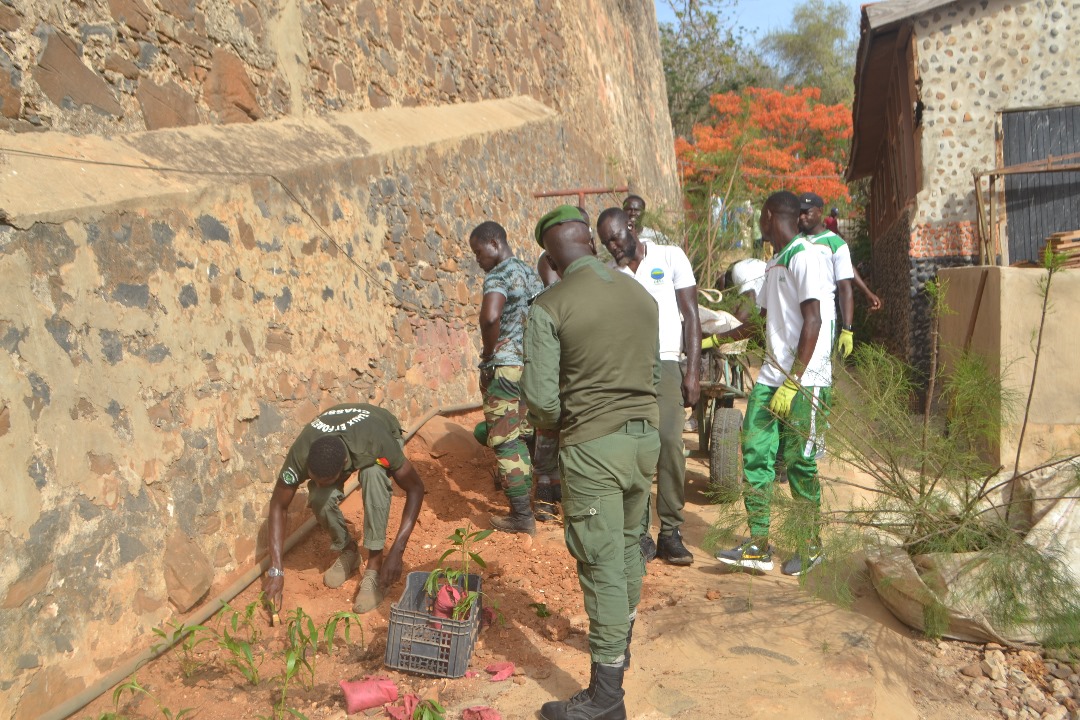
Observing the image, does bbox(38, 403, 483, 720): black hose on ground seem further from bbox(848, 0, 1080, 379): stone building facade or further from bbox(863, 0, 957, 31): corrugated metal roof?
bbox(863, 0, 957, 31): corrugated metal roof

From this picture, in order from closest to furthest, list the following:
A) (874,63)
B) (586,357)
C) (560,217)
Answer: (586,357), (560,217), (874,63)

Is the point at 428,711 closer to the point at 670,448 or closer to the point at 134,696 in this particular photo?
the point at 134,696

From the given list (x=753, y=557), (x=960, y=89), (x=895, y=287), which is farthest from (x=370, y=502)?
(x=895, y=287)

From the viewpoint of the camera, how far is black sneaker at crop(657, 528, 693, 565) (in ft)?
15.0

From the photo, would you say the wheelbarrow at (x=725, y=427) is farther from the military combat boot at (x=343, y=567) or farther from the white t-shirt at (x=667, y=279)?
the military combat boot at (x=343, y=567)

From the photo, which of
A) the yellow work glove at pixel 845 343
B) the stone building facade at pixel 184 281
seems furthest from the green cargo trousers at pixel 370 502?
the yellow work glove at pixel 845 343

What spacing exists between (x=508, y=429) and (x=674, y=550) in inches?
45.5

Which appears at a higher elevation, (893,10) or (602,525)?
(893,10)

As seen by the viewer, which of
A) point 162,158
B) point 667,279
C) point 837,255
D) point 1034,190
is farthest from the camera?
point 1034,190

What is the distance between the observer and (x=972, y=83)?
28.9ft

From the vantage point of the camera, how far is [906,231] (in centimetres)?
963

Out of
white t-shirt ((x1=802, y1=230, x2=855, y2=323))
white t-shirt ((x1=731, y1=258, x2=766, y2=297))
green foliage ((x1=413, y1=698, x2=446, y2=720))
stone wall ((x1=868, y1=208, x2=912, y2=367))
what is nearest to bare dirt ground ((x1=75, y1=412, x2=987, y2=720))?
green foliage ((x1=413, y1=698, x2=446, y2=720))

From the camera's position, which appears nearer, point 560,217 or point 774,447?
point 560,217

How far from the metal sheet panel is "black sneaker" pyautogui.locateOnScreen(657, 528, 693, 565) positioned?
6044 mm
